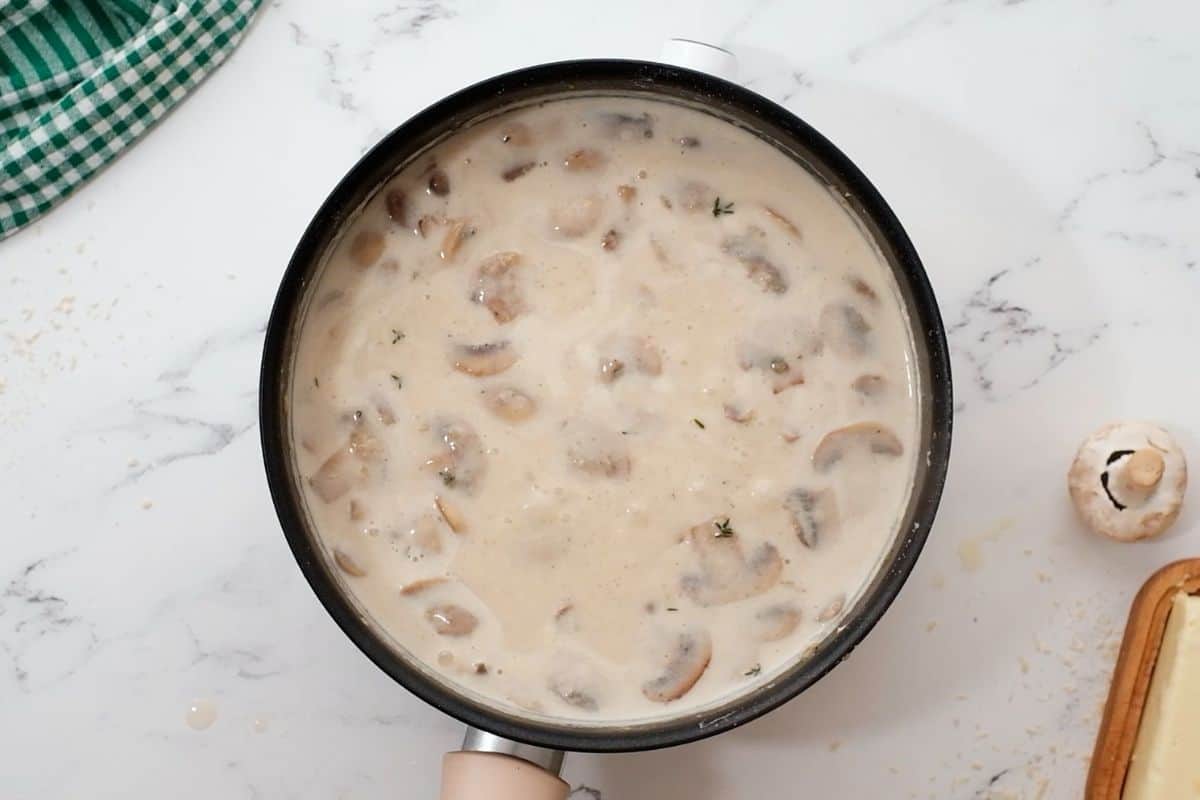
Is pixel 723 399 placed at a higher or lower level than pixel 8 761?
higher

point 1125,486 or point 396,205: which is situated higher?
point 396,205

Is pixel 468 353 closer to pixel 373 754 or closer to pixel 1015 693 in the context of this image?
pixel 373 754

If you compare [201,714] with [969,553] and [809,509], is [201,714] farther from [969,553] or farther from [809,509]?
[969,553]

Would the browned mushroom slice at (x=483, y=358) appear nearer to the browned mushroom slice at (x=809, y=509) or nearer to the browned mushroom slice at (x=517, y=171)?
the browned mushroom slice at (x=517, y=171)

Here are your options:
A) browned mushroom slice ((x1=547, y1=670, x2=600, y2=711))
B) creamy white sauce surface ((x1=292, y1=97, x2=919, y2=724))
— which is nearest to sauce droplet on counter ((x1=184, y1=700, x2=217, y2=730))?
creamy white sauce surface ((x1=292, y1=97, x2=919, y2=724))

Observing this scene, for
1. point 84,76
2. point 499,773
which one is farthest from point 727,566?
point 84,76

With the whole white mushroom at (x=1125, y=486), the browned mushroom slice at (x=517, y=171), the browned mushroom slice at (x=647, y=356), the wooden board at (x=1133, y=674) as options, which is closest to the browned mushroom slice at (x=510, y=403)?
the browned mushroom slice at (x=647, y=356)

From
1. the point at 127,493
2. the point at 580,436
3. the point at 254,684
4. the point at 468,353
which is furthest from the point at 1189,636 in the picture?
the point at 127,493
